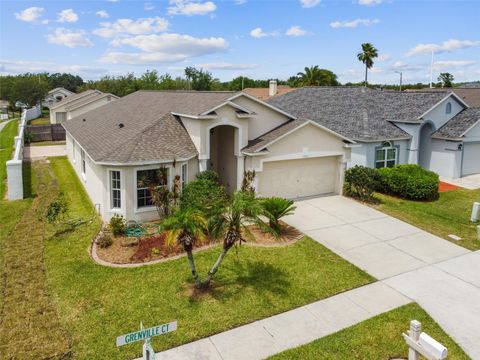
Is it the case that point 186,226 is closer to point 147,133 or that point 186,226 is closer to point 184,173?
point 184,173

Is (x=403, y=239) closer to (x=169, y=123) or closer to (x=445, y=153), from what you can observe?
(x=169, y=123)

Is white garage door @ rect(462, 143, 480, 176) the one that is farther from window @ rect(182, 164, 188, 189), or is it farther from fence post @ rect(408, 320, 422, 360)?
fence post @ rect(408, 320, 422, 360)

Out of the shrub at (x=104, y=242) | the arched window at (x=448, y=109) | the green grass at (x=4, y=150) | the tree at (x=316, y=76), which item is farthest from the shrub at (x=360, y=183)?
the tree at (x=316, y=76)

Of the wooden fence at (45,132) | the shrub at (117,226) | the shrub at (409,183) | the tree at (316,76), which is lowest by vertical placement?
the shrub at (117,226)

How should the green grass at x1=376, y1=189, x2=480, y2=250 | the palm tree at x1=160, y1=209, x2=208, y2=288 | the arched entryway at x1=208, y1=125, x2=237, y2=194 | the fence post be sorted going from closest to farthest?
the fence post → the palm tree at x1=160, y1=209, x2=208, y2=288 → the green grass at x1=376, y1=189, x2=480, y2=250 → the arched entryway at x1=208, y1=125, x2=237, y2=194

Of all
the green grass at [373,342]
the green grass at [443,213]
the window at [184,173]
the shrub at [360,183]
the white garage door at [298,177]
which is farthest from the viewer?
the shrub at [360,183]

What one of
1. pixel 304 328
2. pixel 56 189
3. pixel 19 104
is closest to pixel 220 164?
pixel 56 189

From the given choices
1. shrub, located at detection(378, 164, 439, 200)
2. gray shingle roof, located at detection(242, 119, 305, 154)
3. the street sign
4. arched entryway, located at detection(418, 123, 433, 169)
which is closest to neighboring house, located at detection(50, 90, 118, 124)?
gray shingle roof, located at detection(242, 119, 305, 154)

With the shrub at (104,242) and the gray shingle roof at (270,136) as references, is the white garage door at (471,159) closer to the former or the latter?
the gray shingle roof at (270,136)
